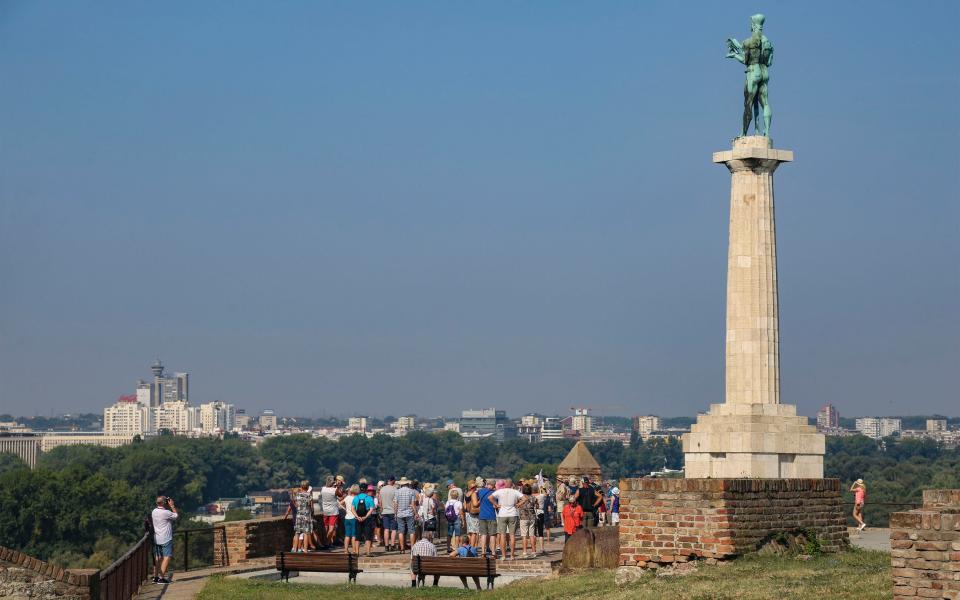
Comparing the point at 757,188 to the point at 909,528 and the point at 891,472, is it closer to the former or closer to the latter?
the point at 909,528

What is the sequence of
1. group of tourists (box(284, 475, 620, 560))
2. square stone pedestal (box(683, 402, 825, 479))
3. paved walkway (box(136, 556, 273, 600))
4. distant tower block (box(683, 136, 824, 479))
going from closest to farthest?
paved walkway (box(136, 556, 273, 600)) < group of tourists (box(284, 475, 620, 560)) < square stone pedestal (box(683, 402, 825, 479)) < distant tower block (box(683, 136, 824, 479))

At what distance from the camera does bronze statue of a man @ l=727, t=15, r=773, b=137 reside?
3172 centimetres

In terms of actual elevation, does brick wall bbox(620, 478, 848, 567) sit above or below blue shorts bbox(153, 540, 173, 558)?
above

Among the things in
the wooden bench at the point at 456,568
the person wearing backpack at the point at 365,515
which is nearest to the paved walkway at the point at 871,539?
the wooden bench at the point at 456,568

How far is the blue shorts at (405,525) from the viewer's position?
27.1 metres

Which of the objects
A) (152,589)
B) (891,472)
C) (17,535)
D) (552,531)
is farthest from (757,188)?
(891,472)

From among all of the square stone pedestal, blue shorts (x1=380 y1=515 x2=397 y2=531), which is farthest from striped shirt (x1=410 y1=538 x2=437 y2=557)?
the square stone pedestal

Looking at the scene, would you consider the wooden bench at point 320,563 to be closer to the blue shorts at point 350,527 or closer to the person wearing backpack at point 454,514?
the blue shorts at point 350,527

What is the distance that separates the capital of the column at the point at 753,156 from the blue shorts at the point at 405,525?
9.45m

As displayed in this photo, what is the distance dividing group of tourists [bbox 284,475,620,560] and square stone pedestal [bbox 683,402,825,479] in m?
2.34

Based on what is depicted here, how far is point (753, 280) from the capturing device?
3058cm

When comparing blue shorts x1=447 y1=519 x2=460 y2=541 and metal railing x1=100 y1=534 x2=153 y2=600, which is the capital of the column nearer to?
blue shorts x1=447 y1=519 x2=460 y2=541

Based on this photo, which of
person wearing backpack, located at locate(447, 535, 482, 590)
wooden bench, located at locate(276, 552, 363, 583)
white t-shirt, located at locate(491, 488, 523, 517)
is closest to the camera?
person wearing backpack, located at locate(447, 535, 482, 590)

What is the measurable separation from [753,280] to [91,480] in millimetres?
108141
